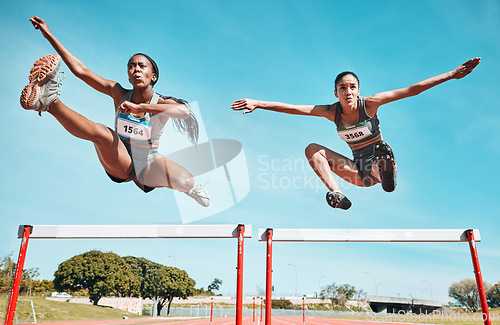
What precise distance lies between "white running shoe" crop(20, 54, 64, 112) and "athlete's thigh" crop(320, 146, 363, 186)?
2.98 m

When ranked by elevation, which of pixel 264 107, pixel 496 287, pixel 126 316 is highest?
pixel 264 107

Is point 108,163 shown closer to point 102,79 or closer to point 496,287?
point 102,79

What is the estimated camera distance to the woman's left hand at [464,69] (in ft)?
13.6

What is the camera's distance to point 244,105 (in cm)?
426

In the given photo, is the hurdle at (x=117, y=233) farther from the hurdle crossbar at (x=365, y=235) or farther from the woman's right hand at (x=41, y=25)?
the woman's right hand at (x=41, y=25)

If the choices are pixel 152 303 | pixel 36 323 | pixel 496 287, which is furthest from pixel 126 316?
pixel 496 287

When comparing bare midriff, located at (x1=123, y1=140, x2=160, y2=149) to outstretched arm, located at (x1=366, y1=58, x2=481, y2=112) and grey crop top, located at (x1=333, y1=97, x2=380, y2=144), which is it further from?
outstretched arm, located at (x1=366, y1=58, x2=481, y2=112)

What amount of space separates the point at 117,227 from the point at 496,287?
2982 centimetres

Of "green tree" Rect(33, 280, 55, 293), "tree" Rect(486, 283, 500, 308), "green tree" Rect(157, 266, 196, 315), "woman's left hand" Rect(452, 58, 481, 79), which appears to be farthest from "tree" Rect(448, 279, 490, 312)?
Answer: "green tree" Rect(33, 280, 55, 293)

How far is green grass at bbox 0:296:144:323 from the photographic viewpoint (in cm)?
2458

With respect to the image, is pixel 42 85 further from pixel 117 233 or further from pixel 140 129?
pixel 117 233

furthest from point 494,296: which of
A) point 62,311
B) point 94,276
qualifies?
point 94,276

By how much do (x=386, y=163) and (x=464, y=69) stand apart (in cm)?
145

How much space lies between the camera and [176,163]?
4391 mm
